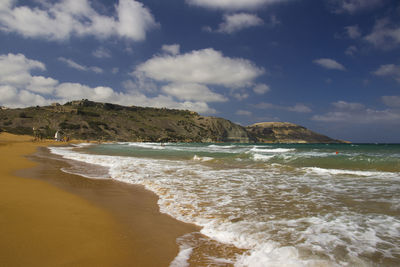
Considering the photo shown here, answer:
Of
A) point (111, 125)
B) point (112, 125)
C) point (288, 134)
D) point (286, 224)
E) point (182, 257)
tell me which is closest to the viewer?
point (182, 257)

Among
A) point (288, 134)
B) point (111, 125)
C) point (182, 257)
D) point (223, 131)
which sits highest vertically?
point (288, 134)

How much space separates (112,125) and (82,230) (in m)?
106

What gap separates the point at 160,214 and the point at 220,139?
128548 millimetres

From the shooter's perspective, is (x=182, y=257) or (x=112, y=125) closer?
(x=182, y=257)

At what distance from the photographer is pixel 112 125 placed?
336 ft

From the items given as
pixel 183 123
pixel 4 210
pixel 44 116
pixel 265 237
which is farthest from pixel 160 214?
pixel 183 123

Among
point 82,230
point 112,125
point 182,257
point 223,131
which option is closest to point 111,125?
point 112,125

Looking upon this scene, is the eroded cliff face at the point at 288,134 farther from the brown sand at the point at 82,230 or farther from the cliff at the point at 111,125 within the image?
the brown sand at the point at 82,230

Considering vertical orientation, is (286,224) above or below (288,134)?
below

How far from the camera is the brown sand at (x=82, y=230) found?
281 cm

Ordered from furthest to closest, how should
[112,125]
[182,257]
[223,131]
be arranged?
[223,131] → [112,125] → [182,257]

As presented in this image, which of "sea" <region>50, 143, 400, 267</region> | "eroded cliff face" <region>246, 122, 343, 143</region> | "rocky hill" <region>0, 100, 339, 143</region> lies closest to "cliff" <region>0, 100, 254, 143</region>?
"rocky hill" <region>0, 100, 339, 143</region>

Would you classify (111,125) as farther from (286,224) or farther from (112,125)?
(286,224)

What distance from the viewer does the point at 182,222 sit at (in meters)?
4.52
